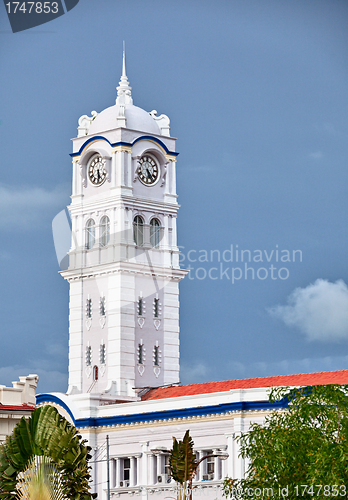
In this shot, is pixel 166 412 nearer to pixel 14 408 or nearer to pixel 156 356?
pixel 14 408

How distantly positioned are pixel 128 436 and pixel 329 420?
3266cm

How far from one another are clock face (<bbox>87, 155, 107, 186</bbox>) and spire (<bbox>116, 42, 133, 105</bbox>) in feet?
15.5

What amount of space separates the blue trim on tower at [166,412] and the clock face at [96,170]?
18.5m

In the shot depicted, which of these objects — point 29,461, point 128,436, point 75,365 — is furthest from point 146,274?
point 29,461

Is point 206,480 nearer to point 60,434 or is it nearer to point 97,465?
point 97,465

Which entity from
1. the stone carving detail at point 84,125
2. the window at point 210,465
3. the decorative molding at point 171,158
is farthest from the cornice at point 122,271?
the window at point 210,465

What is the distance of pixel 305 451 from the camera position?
1581 inches

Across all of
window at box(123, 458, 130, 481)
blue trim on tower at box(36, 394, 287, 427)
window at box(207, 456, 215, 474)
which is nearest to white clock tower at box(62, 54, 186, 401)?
blue trim on tower at box(36, 394, 287, 427)

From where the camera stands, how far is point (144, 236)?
86000mm

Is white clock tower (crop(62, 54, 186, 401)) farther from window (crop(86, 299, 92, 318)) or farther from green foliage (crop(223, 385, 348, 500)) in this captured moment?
green foliage (crop(223, 385, 348, 500))

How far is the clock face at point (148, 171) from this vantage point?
86500 mm

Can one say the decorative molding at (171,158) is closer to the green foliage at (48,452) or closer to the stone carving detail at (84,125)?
the stone carving detail at (84,125)

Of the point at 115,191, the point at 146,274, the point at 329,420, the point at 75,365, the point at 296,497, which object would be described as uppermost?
the point at 115,191

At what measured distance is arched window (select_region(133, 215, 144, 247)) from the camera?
85.7 metres
